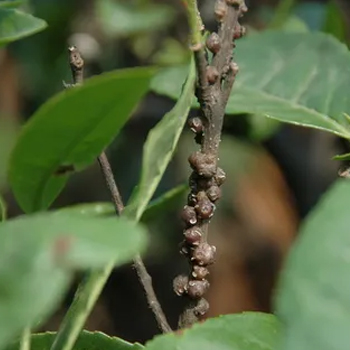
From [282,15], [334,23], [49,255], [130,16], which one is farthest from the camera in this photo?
[130,16]

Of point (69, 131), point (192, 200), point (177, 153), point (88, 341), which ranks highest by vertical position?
point (69, 131)

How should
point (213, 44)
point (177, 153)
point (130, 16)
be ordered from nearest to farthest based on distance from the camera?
point (213, 44)
point (130, 16)
point (177, 153)

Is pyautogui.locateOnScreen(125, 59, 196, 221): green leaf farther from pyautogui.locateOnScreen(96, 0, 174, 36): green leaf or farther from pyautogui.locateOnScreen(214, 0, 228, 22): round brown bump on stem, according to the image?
pyautogui.locateOnScreen(96, 0, 174, 36): green leaf

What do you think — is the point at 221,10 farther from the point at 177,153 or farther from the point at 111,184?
the point at 177,153

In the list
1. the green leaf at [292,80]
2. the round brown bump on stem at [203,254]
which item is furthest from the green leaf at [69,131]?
the green leaf at [292,80]

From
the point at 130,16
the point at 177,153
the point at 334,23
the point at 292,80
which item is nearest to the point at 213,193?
the point at 292,80

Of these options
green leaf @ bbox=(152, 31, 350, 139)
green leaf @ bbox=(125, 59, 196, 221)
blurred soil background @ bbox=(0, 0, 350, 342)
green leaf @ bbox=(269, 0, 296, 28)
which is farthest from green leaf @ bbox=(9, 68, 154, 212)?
green leaf @ bbox=(269, 0, 296, 28)

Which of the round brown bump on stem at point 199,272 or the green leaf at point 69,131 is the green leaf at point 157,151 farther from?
the round brown bump on stem at point 199,272

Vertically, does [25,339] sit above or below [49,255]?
below
